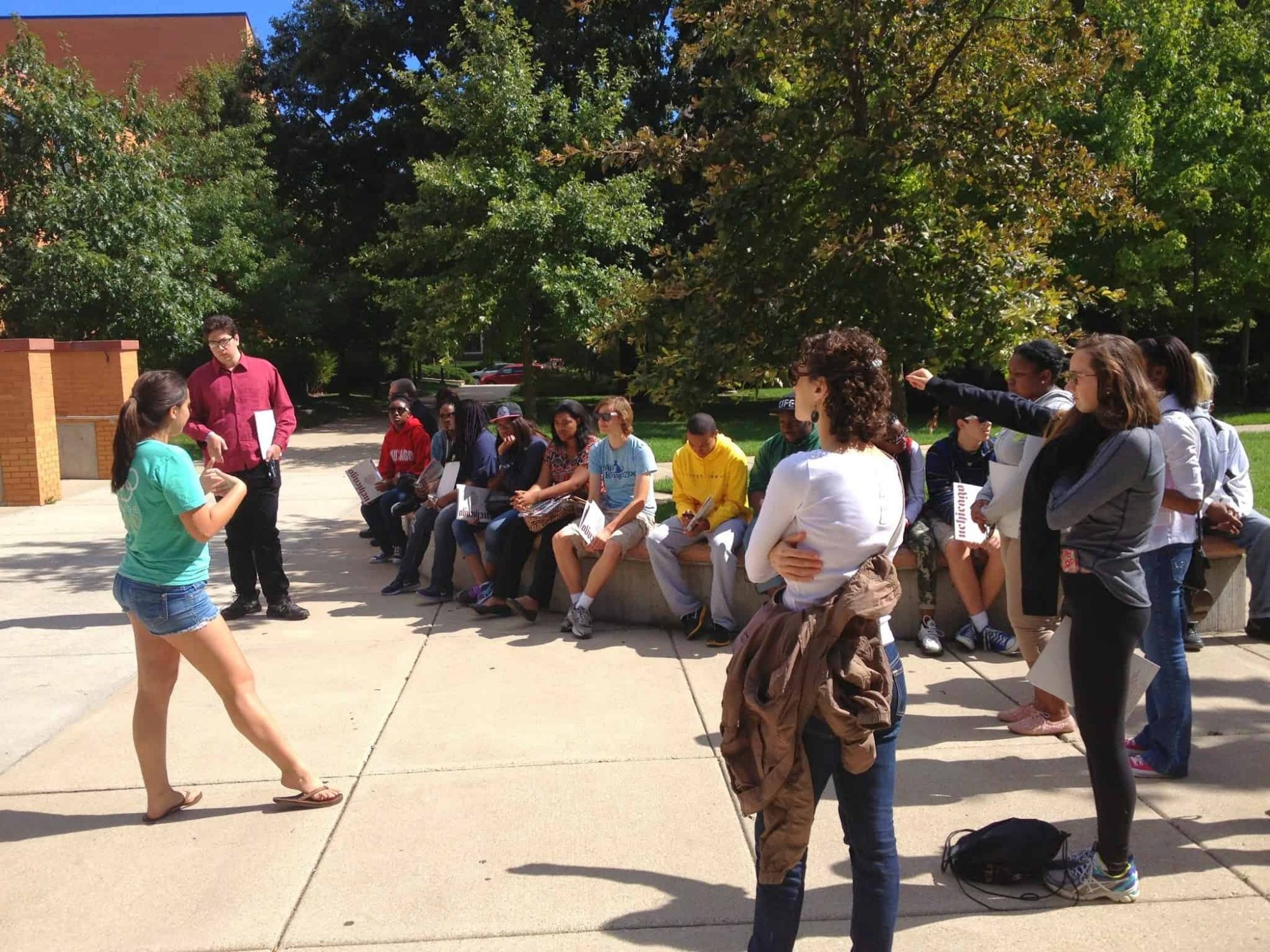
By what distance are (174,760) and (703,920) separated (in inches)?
109

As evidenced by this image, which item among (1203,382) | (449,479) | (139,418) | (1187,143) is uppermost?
(1187,143)

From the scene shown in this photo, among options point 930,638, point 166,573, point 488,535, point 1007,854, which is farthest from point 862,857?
point 488,535

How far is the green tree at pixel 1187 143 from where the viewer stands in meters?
19.0

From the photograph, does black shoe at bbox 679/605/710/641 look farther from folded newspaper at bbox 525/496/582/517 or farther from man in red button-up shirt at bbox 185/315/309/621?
man in red button-up shirt at bbox 185/315/309/621

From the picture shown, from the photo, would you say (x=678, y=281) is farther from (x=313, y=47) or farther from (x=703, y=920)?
(x=313, y=47)

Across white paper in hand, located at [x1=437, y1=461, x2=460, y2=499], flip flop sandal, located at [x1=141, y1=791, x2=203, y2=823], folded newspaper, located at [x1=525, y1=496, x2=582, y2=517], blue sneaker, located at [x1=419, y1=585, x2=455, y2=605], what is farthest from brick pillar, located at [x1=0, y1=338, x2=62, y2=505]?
flip flop sandal, located at [x1=141, y1=791, x2=203, y2=823]

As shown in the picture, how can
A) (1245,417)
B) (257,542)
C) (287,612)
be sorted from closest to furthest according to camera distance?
1. (257,542)
2. (287,612)
3. (1245,417)

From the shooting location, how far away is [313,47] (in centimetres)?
2508

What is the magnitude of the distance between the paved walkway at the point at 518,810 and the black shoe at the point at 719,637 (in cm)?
18

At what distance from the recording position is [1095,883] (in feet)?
11.6

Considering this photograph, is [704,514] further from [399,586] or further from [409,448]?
[409,448]

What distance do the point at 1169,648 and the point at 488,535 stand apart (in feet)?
14.9

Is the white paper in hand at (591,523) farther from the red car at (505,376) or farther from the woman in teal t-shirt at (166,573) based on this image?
the red car at (505,376)

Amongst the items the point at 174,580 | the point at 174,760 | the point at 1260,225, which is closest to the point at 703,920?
the point at 174,580
